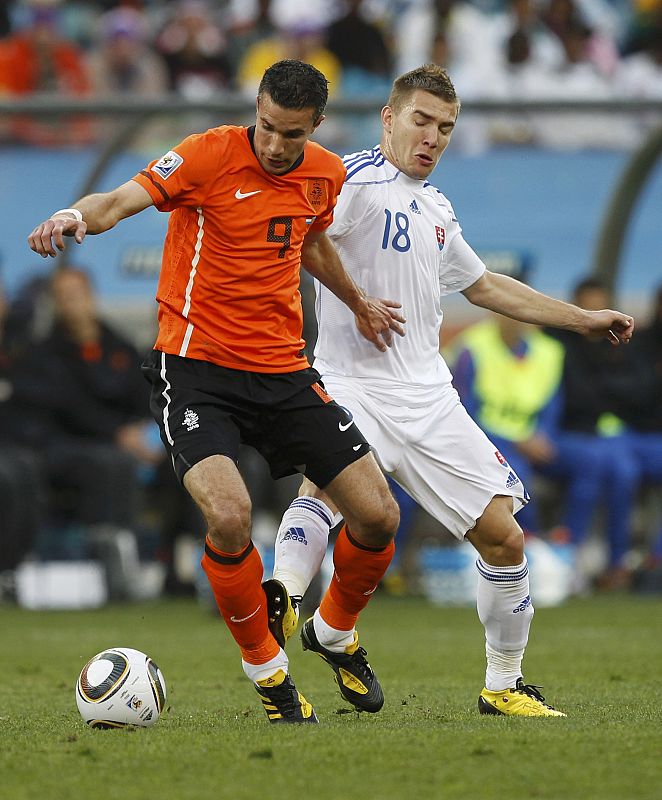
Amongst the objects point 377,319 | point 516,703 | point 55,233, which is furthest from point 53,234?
point 516,703

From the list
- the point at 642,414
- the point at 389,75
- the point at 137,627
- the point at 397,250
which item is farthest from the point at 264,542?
the point at 389,75

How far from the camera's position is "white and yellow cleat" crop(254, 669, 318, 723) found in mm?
5410

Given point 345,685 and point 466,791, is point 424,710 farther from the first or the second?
point 466,791

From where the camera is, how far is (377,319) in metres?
6.04

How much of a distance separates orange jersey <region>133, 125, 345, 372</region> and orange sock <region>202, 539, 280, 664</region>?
67cm

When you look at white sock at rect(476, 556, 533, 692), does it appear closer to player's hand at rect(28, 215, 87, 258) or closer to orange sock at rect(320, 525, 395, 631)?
orange sock at rect(320, 525, 395, 631)

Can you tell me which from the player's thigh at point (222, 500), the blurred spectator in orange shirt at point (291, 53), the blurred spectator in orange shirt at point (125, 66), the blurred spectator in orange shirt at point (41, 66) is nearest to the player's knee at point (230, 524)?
the player's thigh at point (222, 500)

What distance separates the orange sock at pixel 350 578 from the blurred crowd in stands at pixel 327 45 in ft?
32.9

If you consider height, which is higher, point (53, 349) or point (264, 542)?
point (53, 349)

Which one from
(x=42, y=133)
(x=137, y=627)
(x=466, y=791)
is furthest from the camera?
(x=42, y=133)

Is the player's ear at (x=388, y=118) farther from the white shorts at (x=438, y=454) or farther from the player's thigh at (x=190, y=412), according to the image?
the player's thigh at (x=190, y=412)

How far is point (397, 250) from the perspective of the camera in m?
6.17

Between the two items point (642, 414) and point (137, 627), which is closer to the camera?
point (137, 627)

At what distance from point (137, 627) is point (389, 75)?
8.17 m
